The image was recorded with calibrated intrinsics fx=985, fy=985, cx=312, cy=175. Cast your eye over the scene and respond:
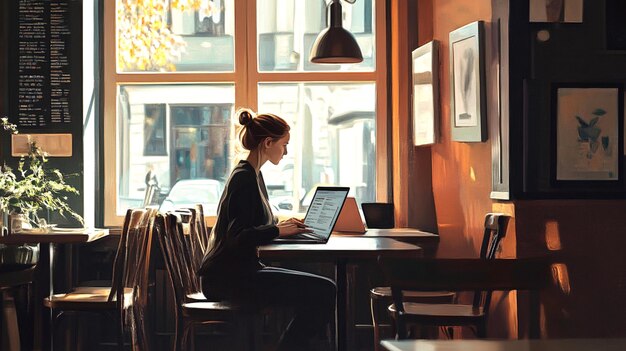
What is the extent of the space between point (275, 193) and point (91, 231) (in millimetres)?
1236

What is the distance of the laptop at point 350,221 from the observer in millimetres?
5426

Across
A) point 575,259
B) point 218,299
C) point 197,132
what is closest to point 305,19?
point 197,132

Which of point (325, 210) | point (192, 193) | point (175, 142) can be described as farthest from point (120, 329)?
point (175, 142)

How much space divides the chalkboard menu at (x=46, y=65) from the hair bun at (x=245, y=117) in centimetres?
172

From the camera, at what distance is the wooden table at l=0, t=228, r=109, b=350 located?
5305mm

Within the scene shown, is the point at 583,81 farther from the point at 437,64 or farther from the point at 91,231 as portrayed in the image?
the point at 91,231

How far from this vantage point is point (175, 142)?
20.6 ft

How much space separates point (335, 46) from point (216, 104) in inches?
49.5

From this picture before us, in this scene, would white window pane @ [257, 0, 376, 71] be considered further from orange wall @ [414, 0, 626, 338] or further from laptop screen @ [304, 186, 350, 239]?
orange wall @ [414, 0, 626, 338]

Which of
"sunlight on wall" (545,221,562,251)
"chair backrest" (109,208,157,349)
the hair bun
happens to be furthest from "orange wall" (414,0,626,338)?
"chair backrest" (109,208,157,349)

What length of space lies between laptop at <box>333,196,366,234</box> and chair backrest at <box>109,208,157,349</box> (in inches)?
41.0

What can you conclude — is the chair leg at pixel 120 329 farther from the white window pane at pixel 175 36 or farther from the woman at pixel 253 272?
the white window pane at pixel 175 36

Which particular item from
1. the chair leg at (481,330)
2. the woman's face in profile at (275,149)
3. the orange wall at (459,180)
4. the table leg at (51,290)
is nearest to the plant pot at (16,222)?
the table leg at (51,290)

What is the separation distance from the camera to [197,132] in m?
6.28
